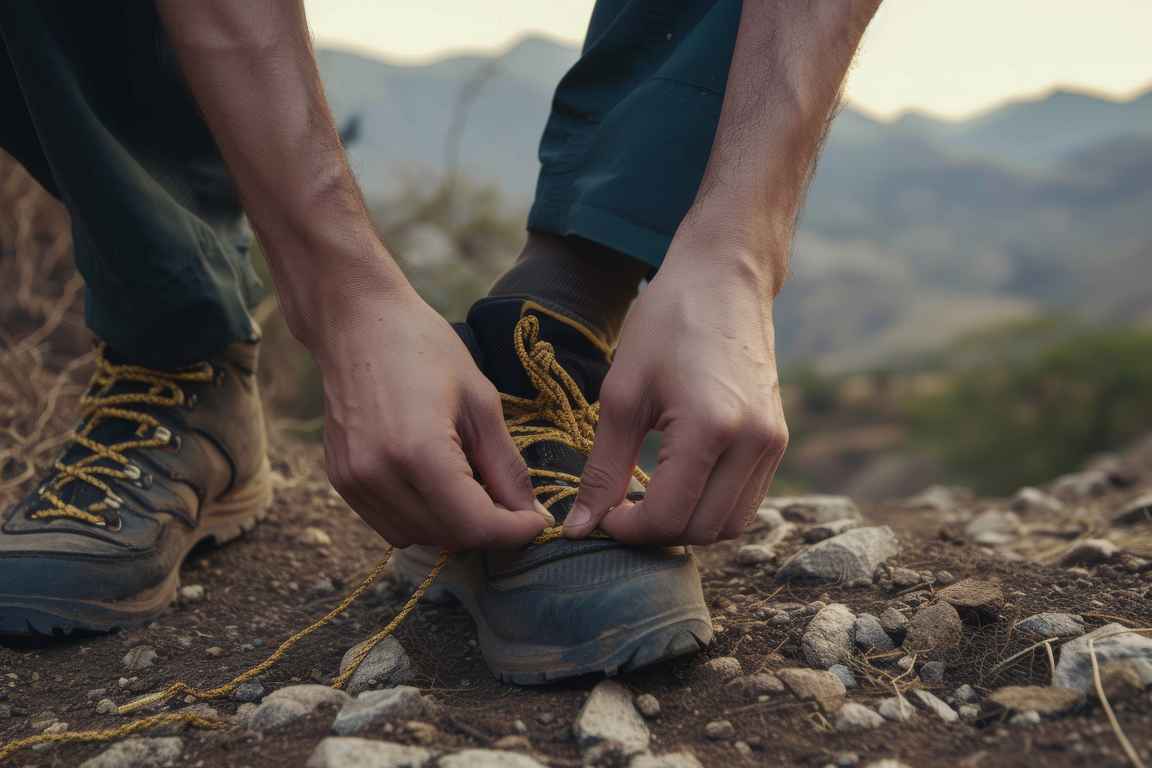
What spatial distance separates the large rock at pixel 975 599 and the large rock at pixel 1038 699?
0.63ft

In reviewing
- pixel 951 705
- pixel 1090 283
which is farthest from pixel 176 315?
pixel 1090 283

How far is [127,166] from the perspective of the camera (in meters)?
1.33

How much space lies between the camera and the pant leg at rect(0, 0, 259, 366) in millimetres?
1255

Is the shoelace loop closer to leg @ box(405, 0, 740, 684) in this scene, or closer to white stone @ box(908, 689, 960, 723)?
leg @ box(405, 0, 740, 684)

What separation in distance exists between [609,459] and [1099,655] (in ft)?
1.93

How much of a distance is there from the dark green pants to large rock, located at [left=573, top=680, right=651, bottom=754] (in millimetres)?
605

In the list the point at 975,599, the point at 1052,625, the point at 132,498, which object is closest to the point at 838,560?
the point at 975,599

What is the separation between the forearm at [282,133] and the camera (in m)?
1.04

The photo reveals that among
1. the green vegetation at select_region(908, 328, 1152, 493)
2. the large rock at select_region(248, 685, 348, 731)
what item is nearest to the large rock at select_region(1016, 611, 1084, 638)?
the large rock at select_region(248, 685, 348, 731)

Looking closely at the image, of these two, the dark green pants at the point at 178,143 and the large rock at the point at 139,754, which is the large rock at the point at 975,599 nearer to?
the dark green pants at the point at 178,143

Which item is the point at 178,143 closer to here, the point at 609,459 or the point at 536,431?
the point at 536,431

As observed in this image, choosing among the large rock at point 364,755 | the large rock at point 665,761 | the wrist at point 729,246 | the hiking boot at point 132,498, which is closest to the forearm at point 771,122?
the wrist at point 729,246

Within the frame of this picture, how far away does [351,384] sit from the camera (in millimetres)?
1030

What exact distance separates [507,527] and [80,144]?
2.70 ft
